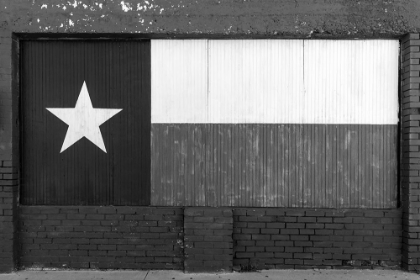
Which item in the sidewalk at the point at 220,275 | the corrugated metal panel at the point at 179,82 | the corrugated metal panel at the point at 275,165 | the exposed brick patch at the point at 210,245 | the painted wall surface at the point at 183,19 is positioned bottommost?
the sidewalk at the point at 220,275

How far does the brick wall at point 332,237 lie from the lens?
5.09 meters

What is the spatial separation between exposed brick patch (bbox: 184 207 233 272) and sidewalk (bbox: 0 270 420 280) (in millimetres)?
124

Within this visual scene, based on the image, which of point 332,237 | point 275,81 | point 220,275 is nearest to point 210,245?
point 220,275

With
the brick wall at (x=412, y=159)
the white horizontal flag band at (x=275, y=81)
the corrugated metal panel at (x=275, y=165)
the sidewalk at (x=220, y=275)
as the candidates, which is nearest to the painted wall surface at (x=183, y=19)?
the white horizontal flag band at (x=275, y=81)

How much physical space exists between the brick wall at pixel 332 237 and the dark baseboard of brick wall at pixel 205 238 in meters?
0.01

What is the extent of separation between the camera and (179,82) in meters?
5.23

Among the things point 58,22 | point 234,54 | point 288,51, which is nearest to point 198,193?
point 234,54

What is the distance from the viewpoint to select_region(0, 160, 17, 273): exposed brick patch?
504 cm

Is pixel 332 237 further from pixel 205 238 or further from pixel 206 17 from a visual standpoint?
pixel 206 17

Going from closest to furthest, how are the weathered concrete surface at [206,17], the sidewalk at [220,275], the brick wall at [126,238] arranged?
the sidewalk at [220,275] < the weathered concrete surface at [206,17] < the brick wall at [126,238]

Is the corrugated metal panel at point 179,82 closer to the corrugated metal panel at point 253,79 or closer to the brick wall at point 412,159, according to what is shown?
the corrugated metal panel at point 253,79

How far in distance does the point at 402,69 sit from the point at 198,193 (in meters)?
3.47

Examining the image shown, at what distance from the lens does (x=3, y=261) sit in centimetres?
504

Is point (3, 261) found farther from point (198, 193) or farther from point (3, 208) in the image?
point (198, 193)
